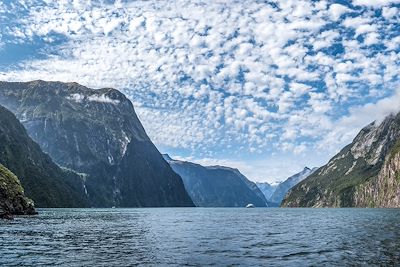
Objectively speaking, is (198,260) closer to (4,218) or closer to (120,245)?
(120,245)

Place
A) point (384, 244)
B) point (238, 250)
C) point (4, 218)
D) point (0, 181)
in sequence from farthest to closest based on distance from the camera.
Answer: point (0, 181) < point (4, 218) < point (384, 244) < point (238, 250)

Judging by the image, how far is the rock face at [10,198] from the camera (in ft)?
402

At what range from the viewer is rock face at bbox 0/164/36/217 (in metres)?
122

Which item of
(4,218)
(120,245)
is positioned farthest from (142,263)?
(4,218)

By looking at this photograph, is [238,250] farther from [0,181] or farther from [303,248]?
[0,181]

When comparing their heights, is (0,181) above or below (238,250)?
above

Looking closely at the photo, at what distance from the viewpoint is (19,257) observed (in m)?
42.6

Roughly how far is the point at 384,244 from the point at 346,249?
24.3ft

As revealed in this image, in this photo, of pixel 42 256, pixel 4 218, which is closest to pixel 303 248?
pixel 42 256

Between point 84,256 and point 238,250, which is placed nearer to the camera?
point 84,256

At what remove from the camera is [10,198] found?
5079 inches

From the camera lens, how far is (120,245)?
55812mm

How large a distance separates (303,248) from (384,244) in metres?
11.2

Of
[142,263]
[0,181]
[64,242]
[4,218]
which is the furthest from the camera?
[0,181]
